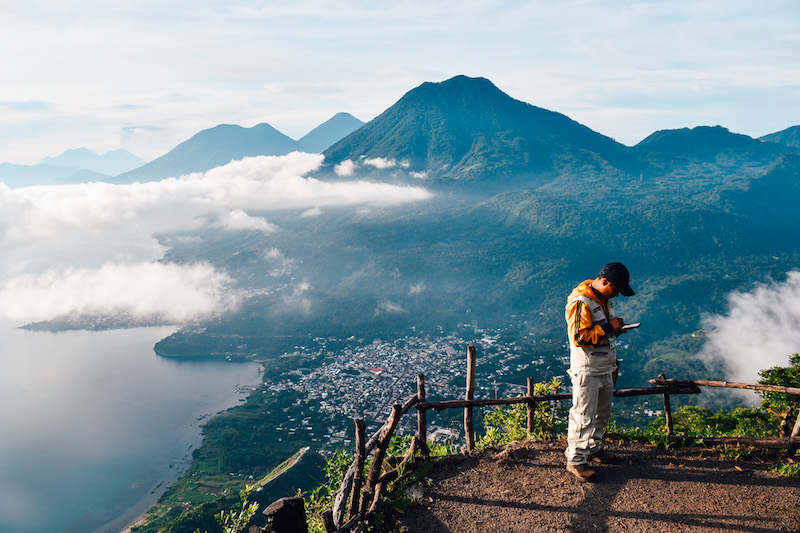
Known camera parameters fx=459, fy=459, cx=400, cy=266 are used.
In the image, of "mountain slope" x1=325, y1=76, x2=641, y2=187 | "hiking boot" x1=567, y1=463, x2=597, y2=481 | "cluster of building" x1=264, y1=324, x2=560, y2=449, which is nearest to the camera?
"hiking boot" x1=567, y1=463, x2=597, y2=481

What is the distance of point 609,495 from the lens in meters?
4.22

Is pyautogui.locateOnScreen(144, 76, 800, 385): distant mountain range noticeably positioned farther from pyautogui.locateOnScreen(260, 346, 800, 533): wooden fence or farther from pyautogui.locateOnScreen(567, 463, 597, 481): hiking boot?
pyautogui.locateOnScreen(567, 463, 597, 481): hiking boot

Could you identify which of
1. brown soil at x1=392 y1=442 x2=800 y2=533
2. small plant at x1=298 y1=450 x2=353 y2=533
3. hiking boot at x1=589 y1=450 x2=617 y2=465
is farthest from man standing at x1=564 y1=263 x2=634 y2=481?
small plant at x1=298 y1=450 x2=353 y2=533

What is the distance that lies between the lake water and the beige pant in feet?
105

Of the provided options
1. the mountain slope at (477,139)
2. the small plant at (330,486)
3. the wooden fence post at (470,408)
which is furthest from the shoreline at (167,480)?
the mountain slope at (477,139)

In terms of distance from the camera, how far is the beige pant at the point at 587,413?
427 centimetres

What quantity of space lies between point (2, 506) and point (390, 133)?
424ft

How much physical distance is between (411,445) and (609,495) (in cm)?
198

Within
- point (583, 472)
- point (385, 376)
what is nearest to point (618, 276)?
point (583, 472)

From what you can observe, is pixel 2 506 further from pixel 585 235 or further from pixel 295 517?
pixel 585 235

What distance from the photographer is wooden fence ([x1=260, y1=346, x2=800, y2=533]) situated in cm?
391

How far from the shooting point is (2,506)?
106 feet

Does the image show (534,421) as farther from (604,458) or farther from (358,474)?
(358,474)

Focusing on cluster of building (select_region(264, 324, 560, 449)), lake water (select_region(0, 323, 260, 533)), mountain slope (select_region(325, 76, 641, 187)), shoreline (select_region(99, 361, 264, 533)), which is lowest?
lake water (select_region(0, 323, 260, 533))
